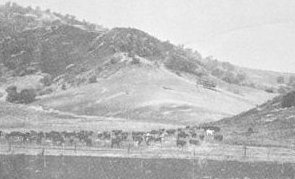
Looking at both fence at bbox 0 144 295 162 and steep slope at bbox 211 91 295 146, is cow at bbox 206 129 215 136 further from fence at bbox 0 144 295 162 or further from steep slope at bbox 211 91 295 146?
fence at bbox 0 144 295 162

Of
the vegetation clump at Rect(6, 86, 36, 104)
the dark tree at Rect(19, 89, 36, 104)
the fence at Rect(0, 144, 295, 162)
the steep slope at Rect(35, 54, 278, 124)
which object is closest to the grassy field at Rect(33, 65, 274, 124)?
the steep slope at Rect(35, 54, 278, 124)

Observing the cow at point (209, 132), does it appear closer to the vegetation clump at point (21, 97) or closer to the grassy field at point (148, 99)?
the grassy field at point (148, 99)

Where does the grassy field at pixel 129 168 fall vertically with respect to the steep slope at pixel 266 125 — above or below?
below

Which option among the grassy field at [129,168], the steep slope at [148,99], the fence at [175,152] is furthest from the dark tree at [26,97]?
the grassy field at [129,168]

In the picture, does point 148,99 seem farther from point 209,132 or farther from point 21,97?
point 209,132

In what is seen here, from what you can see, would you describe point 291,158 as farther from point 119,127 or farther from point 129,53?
point 129,53

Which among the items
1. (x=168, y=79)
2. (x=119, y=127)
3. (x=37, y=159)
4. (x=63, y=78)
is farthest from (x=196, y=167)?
(x=63, y=78)

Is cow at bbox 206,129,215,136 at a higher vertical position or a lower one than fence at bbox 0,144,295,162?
higher

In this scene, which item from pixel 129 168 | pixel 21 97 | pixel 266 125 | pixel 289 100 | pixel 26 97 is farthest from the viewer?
pixel 26 97

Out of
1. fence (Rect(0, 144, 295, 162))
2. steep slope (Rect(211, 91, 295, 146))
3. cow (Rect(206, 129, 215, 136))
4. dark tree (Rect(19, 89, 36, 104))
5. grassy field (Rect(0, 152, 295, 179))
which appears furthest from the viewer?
dark tree (Rect(19, 89, 36, 104))

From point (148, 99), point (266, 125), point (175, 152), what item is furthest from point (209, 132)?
point (148, 99)

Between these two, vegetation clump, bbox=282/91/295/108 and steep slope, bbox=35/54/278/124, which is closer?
vegetation clump, bbox=282/91/295/108
